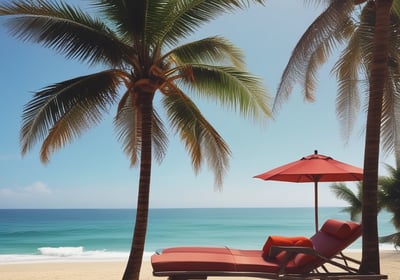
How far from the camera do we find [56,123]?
7203 millimetres

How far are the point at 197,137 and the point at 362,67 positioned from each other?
331 cm

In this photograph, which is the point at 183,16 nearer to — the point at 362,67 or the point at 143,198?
the point at 143,198

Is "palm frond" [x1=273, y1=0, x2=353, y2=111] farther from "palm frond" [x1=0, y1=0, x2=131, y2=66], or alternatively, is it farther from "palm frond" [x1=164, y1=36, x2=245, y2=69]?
"palm frond" [x1=0, y1=0, x2=131, y2=66]

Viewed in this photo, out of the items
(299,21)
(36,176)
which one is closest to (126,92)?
(299,21)

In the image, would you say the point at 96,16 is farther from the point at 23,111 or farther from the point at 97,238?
the point at 97,238

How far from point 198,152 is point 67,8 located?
130 inches

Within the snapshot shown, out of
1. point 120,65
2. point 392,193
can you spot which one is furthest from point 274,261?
point 392,193

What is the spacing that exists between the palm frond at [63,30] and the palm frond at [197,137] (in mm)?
1655

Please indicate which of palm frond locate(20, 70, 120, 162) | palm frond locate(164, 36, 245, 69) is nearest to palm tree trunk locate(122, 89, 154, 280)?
palm frond locate(20, 70, 120, 162)

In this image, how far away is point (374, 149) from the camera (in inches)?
229

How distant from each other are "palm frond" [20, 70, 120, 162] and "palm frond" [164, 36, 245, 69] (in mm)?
1317

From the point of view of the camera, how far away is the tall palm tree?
5805 millimetres

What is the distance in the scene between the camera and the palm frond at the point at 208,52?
8133 mm

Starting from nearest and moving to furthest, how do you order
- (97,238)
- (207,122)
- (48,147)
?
(48,147)
(207,122)
(97,238)
